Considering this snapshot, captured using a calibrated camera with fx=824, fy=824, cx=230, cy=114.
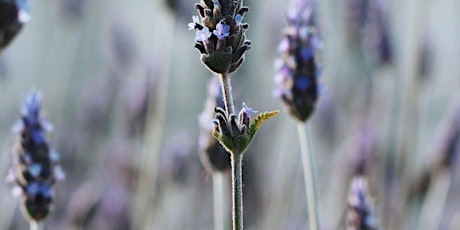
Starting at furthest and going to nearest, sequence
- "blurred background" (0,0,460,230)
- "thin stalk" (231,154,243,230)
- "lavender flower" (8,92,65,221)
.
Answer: "blurred background" (0,0,460,230), "lavender flower" (8,92,65,221), "thin stalk" (231,154,243,230)

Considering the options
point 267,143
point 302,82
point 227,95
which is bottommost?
point 227,95

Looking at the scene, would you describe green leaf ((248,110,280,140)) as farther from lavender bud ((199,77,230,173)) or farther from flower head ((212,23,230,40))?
lavender bud ((199,77,230,173))

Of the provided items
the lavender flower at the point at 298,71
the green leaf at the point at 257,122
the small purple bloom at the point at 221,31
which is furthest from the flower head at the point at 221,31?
the lavender flower at the point at 298,71

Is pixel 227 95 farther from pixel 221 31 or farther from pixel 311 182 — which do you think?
pixel 311 182

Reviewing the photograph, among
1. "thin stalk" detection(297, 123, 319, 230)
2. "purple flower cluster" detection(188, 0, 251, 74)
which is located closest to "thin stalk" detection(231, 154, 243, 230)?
"purple flower cluster" detection(188, 0, 251, 74)

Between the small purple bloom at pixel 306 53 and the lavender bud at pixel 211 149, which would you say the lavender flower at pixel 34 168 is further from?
the small purple bloom at pixel 306 53

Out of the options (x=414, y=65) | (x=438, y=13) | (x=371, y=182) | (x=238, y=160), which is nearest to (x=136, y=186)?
(x=371, y=182)

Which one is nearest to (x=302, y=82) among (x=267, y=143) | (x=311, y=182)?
(x=311, y=182)

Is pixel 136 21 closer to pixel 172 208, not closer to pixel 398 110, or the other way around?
pixel 398 110
